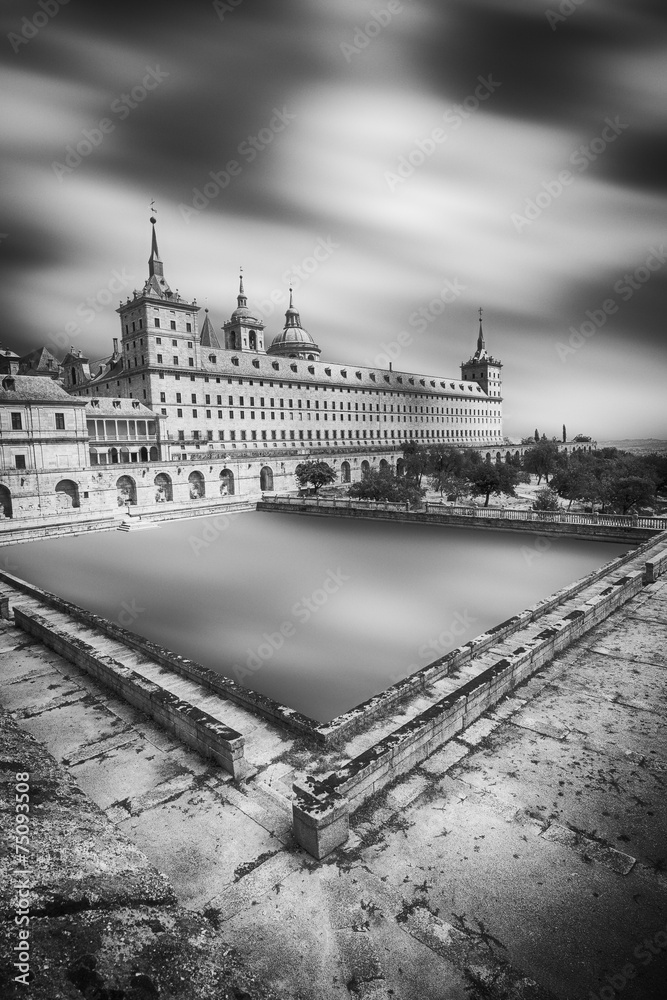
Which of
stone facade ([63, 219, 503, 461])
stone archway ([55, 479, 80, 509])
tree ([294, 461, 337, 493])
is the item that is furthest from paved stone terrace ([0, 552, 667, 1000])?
stone facade ([63, 219, 503, 461])

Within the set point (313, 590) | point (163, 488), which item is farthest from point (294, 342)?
point (313, 590)

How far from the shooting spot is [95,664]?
1070cm

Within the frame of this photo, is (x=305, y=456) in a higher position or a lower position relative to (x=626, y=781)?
higher

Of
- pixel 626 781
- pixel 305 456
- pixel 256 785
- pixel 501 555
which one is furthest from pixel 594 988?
pixel 305 456

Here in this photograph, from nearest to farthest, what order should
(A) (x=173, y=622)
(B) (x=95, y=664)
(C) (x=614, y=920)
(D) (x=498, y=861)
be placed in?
(C) (x=614, y=920), (D) (x=498, y=861), (B) (x=95, y=664), (A) (x=173, y=622)

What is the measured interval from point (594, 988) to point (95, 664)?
972 centimetres

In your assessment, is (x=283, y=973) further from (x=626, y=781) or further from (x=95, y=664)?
(x=95, y=664)

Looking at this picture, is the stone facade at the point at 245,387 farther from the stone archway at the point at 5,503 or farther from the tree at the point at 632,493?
the tree at the point at 632,493

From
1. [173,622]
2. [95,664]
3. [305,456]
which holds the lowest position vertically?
[173,622]

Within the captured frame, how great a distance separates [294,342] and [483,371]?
53.4m

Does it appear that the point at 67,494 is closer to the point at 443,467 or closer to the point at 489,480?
the point at 489,480

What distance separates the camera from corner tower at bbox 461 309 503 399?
401ft

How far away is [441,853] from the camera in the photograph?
5.86m

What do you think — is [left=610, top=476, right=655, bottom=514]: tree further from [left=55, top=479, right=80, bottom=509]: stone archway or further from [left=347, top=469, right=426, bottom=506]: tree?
[left=55, top=479, right=80, bottom=509]: stone archway
